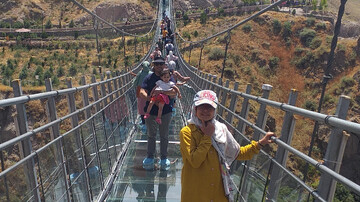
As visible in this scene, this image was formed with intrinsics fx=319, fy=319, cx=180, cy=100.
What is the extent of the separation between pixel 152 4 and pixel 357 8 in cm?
5632

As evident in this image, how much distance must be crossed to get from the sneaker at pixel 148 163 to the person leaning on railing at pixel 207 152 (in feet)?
5.69

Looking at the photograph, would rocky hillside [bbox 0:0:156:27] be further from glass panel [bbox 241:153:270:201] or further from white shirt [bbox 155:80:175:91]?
glass panel [bbox 241:153:270:201]

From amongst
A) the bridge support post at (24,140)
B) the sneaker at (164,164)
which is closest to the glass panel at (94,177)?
the sneaker at (164,164)

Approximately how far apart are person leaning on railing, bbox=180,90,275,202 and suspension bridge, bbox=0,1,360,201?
252 millimetres

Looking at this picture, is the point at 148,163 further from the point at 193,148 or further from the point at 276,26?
the point at 276,26

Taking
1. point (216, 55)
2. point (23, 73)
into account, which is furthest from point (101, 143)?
point (23, 73)

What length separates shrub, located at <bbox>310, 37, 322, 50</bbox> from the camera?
3177 centimetres

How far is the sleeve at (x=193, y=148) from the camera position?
1.69 meters

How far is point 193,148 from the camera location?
175 centimetres

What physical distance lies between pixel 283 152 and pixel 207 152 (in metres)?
0.41

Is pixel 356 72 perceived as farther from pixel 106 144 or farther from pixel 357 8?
pixel 357 8

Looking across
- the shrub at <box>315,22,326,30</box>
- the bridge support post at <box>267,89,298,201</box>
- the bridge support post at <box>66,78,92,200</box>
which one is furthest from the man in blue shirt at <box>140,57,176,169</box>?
the shrub at <box>315,22,326,30</box>

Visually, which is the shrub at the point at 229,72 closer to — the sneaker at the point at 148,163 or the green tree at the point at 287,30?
the green tree at the point at 287,30

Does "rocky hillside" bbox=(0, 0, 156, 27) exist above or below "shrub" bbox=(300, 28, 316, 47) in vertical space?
above
